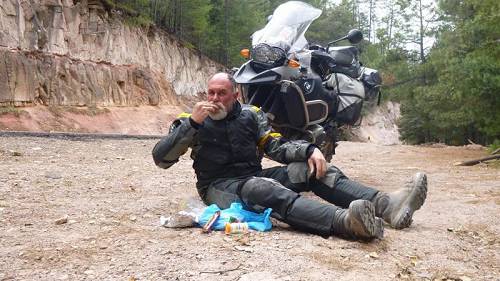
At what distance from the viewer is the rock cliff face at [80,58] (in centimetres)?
1769

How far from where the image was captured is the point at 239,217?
3102mm

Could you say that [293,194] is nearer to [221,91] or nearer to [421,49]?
[221,91]

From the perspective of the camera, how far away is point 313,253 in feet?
8.32

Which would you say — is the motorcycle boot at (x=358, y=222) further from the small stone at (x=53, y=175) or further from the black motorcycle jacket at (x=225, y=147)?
the small stone at (x=53, y=175)

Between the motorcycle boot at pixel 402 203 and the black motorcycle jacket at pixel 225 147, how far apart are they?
631mm

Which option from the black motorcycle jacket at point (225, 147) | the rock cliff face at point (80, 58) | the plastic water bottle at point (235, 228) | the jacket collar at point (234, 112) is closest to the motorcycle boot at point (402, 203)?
the black motorcycle jacket at point (225, 147)

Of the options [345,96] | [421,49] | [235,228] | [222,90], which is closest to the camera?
[235,228]

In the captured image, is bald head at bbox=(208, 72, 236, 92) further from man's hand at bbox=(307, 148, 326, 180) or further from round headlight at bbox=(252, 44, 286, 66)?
round headlight at bbox=(252, 44, 286, 66)

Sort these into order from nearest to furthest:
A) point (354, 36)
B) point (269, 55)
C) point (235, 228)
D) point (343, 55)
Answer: point (235, 228)
point (269, 55)
point (354, 36)
point (343, 55)

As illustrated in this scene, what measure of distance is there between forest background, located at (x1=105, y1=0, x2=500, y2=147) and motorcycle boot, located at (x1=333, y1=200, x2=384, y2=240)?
8872mm

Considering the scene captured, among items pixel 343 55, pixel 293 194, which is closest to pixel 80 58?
pixel 343 55

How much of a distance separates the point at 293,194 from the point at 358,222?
50cm

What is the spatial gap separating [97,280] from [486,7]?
1146cm

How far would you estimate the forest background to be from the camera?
11305 millimetres
